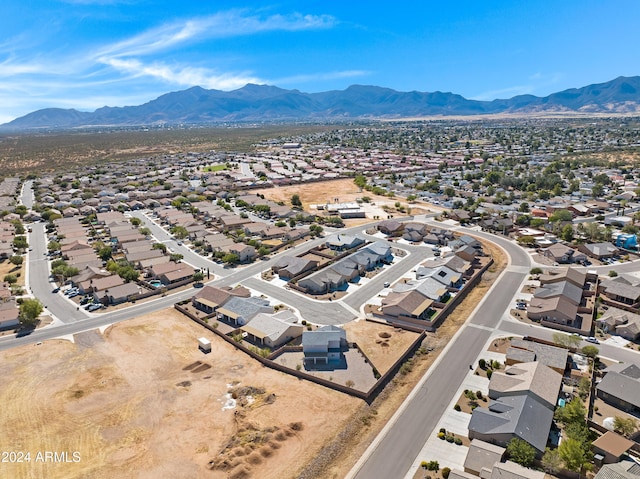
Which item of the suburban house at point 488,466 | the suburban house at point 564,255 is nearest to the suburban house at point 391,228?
the suburban house at point 564,255

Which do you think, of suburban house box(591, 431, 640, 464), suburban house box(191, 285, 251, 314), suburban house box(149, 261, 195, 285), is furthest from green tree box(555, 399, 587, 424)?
suburban house box(149, 261, 195, 285)

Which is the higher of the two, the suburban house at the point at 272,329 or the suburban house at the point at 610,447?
the suburban house at the point at 272,329

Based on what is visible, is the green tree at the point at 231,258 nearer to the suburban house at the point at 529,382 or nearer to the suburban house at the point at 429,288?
the suburban house at the point at 429,288

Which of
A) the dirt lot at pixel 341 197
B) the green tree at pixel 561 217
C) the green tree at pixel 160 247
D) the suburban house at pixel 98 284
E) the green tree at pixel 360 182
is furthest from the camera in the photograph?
the green tree at pixel 360 182

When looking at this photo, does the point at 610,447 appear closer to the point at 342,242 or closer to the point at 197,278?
the point at 342,242

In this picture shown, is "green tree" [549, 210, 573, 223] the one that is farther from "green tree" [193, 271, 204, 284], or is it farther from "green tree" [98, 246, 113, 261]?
"green tree" [98, 246, 113, 261]

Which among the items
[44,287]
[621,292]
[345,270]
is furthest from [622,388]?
[44,287]
